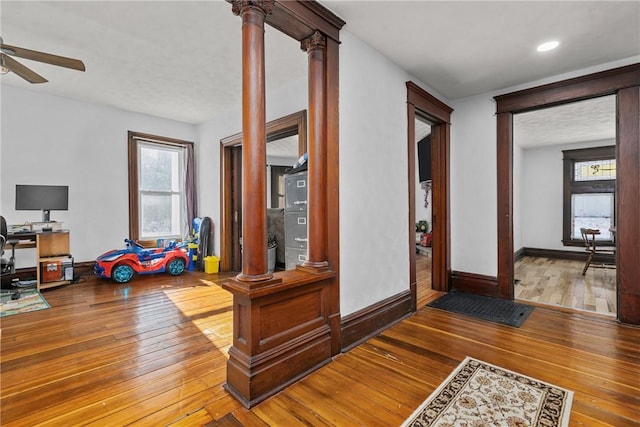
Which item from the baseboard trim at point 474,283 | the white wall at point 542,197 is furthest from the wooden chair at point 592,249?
the baseboard trim at point 474,283

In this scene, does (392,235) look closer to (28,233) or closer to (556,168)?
(28,233)

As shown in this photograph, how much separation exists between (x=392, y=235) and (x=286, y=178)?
1246mm

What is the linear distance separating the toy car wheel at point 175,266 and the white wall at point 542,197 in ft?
22.0

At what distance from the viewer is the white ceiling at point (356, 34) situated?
2234 mm

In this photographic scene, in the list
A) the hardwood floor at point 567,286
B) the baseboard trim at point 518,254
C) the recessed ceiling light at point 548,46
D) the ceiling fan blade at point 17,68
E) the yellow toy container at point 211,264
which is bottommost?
the hardwood floor at point 567,286

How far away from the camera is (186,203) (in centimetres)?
540

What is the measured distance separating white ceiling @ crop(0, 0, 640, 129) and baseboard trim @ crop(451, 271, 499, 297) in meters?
2.36

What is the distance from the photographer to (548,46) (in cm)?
268

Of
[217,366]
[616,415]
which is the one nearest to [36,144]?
[217,366]

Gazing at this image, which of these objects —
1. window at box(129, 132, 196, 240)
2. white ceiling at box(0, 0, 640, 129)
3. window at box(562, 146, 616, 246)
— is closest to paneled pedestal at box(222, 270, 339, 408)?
white ceiling at box(0, 0, 640, 129)

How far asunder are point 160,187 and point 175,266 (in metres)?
1.52

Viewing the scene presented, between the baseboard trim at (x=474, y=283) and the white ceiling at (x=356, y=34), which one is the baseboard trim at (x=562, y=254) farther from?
the white ceiling at (x=356, y=34)

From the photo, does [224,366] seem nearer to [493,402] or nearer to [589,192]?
[493,402]

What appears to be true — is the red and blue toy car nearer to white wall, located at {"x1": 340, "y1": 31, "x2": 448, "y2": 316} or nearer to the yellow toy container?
the yellow toy container
